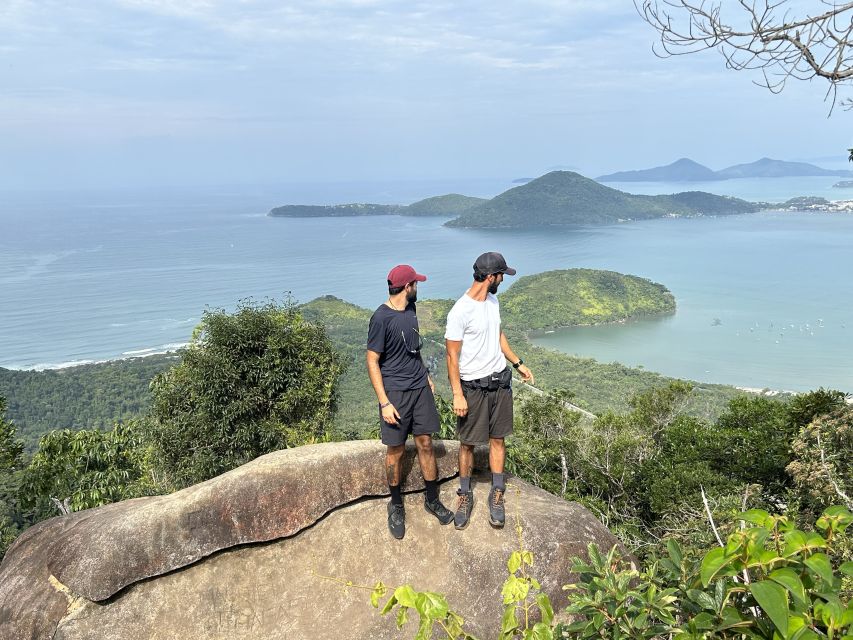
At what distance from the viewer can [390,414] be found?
18.1ft

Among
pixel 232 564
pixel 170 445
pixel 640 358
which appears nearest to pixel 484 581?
pixel 232 564

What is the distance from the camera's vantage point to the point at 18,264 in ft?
534

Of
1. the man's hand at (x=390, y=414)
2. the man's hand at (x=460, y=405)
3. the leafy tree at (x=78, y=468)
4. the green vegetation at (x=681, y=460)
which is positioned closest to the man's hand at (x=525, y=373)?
the man's hand at (x=460, y=405)

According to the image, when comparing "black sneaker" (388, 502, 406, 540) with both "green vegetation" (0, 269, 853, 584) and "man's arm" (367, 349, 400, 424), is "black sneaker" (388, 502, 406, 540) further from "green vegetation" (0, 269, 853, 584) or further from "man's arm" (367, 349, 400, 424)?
"green vegetation" (0, 269, 853, 584)

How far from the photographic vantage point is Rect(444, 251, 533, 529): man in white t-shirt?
18.4 feet

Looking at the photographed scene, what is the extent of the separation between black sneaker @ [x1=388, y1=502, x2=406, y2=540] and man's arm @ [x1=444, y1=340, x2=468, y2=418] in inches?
46.4

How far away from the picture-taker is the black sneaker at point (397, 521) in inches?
237

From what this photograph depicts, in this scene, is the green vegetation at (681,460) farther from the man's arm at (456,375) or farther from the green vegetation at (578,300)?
the green vegetation at (578,300)

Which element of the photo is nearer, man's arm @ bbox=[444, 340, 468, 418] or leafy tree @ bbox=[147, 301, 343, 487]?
man's arm @ bbox=[444, 340, 468, 418]

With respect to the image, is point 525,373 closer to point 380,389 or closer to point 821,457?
point 380,389

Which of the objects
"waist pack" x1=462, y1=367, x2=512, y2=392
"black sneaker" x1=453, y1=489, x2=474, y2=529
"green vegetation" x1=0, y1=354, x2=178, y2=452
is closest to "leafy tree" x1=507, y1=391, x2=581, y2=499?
"black sneaker" x1=453, y1=489, x2=474, y2=529

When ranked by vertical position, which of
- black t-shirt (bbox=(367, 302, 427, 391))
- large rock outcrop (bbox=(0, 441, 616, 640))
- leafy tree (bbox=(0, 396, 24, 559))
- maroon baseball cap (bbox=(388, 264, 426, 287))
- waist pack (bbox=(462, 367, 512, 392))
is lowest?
leafy tree (bbox=(0, 396, 24, 559))

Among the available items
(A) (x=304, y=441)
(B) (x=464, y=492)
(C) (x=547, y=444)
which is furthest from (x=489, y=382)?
(C) (x=547, y=444)

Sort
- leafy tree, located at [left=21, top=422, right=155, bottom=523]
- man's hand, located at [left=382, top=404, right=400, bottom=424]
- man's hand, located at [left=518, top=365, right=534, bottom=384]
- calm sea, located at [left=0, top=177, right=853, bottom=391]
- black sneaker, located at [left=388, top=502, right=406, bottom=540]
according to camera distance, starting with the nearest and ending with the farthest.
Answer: man's hand, located at [left=382, top=404, right=400, bottom=424]
man's hand, located at [left=518, top=365, right=534, bottom=384]
black sneaker, located at [left=388, top=502, right=406, bottom=540]
leafy tree, located at [left=21, top=422, right=155, bottom=523]
calm sea, located at [left=0, top=177, right=853, bottom=391]
